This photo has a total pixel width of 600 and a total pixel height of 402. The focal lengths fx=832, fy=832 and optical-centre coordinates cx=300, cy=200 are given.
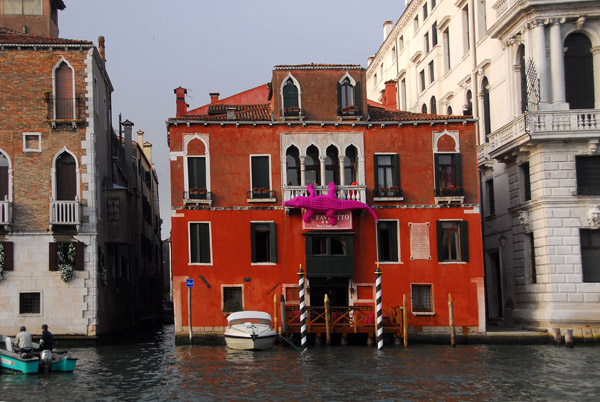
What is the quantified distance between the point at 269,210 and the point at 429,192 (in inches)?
245

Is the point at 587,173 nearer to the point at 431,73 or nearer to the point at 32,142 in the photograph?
the point at 431,73

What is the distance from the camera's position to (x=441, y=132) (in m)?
32.3

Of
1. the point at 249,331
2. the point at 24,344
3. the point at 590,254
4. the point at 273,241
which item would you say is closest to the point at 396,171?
the point at 273,241

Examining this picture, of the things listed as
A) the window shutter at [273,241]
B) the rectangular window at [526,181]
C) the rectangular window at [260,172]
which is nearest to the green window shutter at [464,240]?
the rectangular window at [526,181]

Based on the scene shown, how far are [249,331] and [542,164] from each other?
505 inches

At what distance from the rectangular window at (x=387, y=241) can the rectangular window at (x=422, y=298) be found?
1378 millimetres

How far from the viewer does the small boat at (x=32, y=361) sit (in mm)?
23656

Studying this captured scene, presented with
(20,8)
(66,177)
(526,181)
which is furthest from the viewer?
(20,8)

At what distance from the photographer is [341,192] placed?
31.3 m

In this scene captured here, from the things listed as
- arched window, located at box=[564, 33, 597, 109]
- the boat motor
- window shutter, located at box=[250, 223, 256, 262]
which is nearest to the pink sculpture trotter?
window shutter, located at box=[250, 223, 256, 262]

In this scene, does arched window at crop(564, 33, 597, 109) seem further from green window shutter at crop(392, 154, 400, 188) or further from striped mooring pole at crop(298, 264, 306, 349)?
striped mooring pole at crop(298, 264, 306, 349)

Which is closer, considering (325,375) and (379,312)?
(325,375)

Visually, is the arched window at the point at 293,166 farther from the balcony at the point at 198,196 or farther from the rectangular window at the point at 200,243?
the rectangular window at the point at 200,243

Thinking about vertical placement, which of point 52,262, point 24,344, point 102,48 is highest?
point 102,48
